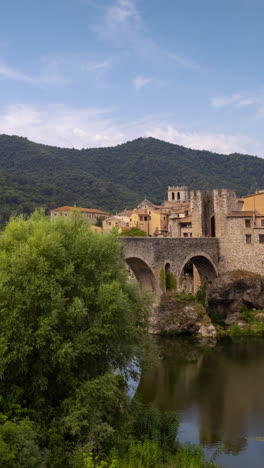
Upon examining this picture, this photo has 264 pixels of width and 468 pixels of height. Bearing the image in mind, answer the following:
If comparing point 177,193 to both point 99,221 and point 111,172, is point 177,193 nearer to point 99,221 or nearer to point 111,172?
point 99,221

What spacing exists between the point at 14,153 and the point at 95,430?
142 meters

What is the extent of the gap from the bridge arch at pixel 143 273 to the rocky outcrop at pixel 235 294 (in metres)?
4.83

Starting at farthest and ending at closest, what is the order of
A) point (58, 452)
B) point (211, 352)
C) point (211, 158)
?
point (211, 158)
point (211, 352)
point (58, 452)

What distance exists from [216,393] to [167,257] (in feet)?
45.8

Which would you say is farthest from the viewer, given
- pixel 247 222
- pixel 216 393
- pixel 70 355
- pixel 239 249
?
pixel 239 249

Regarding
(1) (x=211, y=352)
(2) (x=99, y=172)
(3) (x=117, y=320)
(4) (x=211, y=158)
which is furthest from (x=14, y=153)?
(3) (x=117, y=320)

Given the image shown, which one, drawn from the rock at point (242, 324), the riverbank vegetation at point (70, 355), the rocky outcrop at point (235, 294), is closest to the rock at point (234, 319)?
the rocky outcrop at point (235, 294)

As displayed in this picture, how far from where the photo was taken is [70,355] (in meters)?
12.8

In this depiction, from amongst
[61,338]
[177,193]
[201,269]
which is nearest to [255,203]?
[201,269]

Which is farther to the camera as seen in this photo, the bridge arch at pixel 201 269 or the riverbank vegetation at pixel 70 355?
the bridge arch at pixel 201 269

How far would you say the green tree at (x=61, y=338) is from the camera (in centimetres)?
1252

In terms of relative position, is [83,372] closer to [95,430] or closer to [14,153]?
[95,430]

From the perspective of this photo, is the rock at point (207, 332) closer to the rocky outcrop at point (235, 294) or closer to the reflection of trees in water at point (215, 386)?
the reflection of trees in water at point (215, 386)

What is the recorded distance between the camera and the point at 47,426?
1274cm
